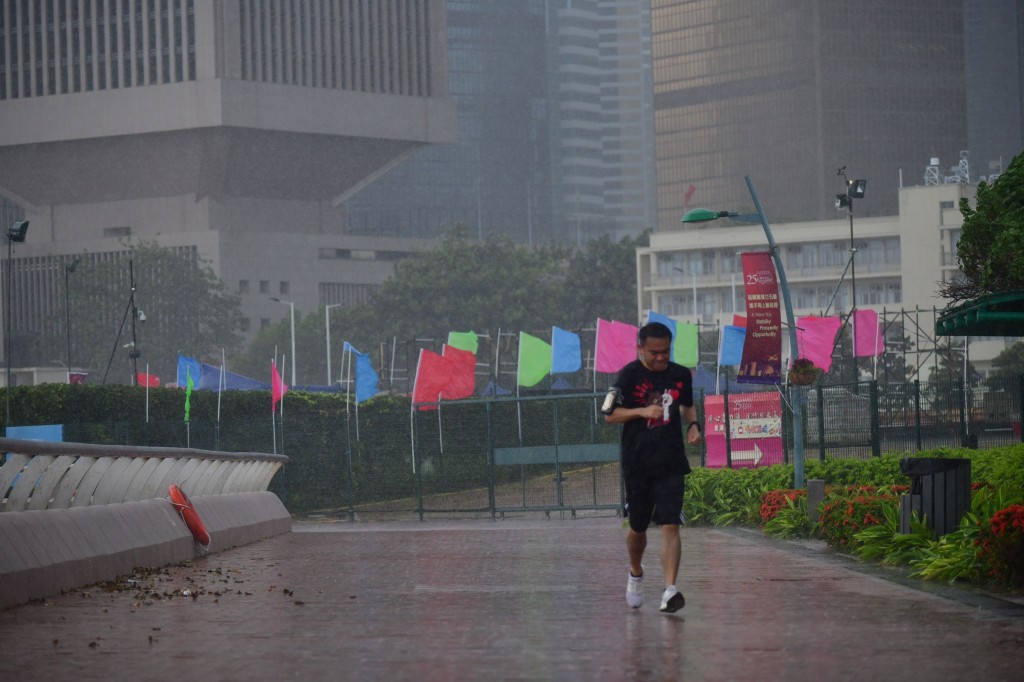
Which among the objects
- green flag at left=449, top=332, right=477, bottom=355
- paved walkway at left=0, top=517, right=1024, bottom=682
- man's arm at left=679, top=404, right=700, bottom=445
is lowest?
paved walkway at left=0, top=517, right=1024, bottom=682

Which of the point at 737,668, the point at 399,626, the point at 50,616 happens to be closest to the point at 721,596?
the point at 399,626

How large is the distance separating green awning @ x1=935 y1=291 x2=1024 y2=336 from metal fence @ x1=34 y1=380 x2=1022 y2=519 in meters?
12.7

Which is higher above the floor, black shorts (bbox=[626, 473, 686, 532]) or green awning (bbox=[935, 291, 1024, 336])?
green awning (bbox=[935, 291, 1024, 336])

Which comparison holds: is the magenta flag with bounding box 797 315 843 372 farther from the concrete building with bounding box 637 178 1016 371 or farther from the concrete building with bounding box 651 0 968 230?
the concrete building with bounding box 651 0 968 230

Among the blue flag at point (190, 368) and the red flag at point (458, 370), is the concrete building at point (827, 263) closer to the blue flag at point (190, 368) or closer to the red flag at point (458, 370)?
the blue flag at point (190, 368)

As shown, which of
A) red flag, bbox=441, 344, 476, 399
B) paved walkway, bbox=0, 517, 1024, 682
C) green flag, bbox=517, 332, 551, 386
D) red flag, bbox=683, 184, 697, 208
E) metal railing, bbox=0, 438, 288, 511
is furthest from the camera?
red flag, bbox=683, 184, 697, 208

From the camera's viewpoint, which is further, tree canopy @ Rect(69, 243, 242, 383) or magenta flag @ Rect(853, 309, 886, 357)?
tree canopy @ Rect(69, 243, 242, 383)

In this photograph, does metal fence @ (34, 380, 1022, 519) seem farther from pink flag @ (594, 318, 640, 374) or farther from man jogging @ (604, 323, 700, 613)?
man jogging @ (604, 323, 700, 613)

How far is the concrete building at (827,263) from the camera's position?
12181cm

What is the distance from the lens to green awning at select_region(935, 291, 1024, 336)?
1623 centimetres

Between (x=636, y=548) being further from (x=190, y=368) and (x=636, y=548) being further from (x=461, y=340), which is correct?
(x=190, y=368)

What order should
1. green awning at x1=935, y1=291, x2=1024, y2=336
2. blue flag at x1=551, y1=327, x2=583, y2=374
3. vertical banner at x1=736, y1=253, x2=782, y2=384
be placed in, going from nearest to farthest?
green awning at x1=935, y1=291, x2=1024, y2=336 < vertical banner at x1=736, y1=253, x2=782, y2=384 < blue flag at x1=551, y1=327, x2=583, y2=374

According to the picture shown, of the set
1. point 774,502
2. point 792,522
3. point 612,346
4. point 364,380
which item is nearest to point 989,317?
point 792,522

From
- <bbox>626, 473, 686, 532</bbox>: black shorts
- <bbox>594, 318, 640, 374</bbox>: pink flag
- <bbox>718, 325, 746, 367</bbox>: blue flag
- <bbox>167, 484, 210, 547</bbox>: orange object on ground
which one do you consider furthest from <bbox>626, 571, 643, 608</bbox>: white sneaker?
<bbox>718, 325, 746, 367</bbox>: blue flag
